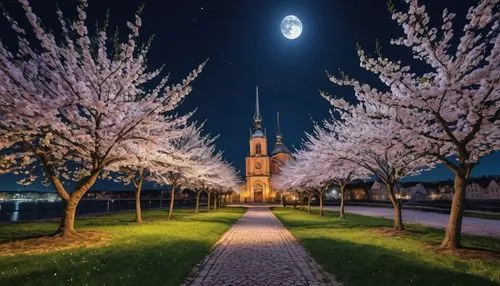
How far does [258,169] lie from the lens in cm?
12288

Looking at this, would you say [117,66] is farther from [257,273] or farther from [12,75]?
[257,273]

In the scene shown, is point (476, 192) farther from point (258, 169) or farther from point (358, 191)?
point (258, 169)

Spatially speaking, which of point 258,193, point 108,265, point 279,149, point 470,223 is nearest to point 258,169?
point 258,193

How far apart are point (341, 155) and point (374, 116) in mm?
8025

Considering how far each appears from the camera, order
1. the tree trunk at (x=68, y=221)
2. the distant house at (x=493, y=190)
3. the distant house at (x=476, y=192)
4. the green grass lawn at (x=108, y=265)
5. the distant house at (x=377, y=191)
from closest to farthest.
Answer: the green grass lawn at (x=108, y=265), the tree trunk at (x=68, y=221), the distant house at (x=493, y=190), the distant house at (x=476, y=192), the distant house at (x=377, y=191)

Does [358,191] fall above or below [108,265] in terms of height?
above

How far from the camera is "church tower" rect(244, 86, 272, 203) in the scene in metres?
121

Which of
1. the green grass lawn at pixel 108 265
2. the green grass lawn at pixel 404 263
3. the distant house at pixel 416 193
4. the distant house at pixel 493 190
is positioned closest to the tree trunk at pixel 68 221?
the green grass lawn at pixel 108 265

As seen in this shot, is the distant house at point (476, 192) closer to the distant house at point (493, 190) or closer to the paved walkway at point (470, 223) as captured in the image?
the distant house at point (493, 190)

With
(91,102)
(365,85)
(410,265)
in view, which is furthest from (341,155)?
(91,102)

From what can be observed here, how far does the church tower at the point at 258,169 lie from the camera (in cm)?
12075

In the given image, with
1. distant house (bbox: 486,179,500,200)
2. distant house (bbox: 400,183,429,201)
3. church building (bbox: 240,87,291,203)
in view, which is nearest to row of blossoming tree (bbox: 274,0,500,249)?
church building (bbox: 240,87,291,203)

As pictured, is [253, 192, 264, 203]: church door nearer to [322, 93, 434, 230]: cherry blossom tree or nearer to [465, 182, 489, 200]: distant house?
[465, 182, 489, 200]: distant house

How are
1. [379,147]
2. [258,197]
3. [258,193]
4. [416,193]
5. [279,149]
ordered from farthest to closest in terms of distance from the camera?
1. [279,149]
2. [416,193]
3. [258,193]
4. [258,197]
5. [379,147]
